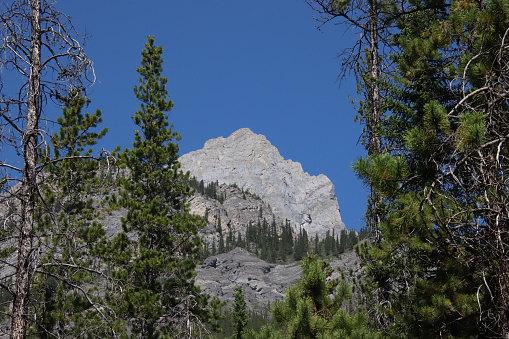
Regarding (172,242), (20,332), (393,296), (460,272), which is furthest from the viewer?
(172,242)

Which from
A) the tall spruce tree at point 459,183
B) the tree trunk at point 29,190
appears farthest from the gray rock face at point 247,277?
the tree trunk at point 29,190

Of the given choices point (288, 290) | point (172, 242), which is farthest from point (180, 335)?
point (288, 290)

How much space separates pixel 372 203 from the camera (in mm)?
12883

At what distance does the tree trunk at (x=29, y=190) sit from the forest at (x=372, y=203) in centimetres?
2

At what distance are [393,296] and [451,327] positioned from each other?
3.84 metres

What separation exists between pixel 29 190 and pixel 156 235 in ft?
52.4

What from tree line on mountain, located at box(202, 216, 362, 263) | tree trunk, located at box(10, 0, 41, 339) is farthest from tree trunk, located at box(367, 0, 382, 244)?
tree line on mountain, located at box(202, 216, 362, 263)

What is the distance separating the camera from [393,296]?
12312 mm

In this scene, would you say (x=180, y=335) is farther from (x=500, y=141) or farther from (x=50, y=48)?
(x=500, y=141)

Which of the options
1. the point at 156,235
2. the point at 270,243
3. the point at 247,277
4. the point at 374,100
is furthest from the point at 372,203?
the point at 270,243

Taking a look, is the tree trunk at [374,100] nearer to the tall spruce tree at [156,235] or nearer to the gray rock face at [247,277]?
the tall spruce tree at [156,235]

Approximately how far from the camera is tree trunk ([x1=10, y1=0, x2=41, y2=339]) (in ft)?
19.6

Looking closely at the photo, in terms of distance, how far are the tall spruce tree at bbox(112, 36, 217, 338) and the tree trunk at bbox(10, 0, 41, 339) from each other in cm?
1237

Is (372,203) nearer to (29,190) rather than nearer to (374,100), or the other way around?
(374,100)
